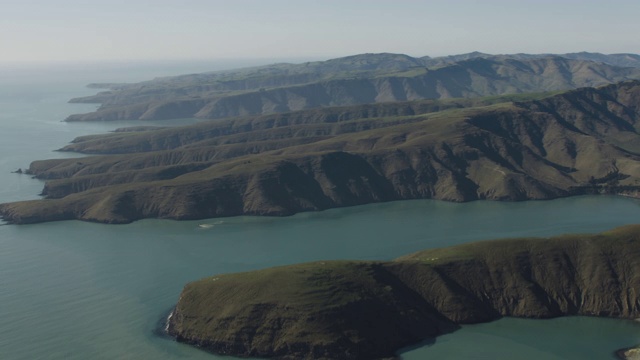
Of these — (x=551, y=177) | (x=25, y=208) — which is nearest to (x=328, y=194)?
(x=551, y=177)

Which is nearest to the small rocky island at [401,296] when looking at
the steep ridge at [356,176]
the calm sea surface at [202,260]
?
the calm sea surface at [202,260]

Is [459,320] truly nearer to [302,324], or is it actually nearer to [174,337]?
[302,324]

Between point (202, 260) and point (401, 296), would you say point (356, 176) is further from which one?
point (401, 296)

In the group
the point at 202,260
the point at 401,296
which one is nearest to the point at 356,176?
the point at 202,260

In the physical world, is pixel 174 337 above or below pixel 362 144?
below

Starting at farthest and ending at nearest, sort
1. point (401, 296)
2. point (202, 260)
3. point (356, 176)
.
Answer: point (356, 176)
point (202, 260)
point (401, 296)

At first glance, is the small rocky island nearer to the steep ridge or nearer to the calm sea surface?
the calm sea surface
